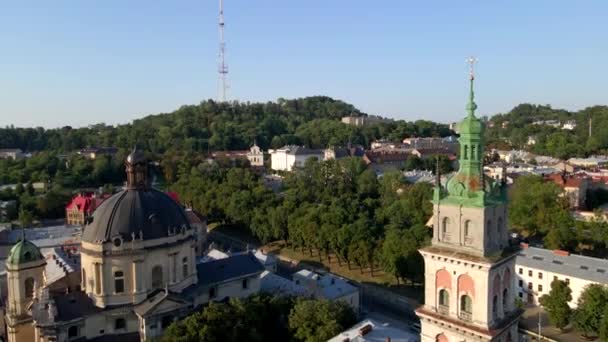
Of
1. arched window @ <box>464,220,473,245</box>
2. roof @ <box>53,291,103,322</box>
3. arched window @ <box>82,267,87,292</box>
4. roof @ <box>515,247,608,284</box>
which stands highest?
arched window @ <box>464,220,473,245</box>

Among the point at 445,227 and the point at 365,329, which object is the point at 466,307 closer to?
the point at 445,227

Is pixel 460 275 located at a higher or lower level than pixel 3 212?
higher

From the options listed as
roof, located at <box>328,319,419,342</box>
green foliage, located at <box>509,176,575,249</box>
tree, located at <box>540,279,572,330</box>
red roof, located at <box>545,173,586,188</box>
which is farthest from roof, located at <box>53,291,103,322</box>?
red roof, located at <box>545,173,586,188</box>

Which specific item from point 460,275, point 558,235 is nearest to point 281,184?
point 558,235

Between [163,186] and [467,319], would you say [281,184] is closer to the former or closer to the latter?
[163,186]

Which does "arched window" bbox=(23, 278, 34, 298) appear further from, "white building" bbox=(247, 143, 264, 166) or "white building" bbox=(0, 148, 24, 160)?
"white building" bbox=(0, 148, 24, 160)

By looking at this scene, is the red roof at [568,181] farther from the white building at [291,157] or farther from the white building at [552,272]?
the white building at [291,157]

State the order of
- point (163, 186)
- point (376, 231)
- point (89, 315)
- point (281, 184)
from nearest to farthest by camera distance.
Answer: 1. point (89, 315)
2. point (376, 231)
3. point (281, 184)
4. point (163, 186)

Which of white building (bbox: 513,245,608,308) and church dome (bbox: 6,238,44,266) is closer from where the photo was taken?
church dome (bbox: 6,238,44,266)
